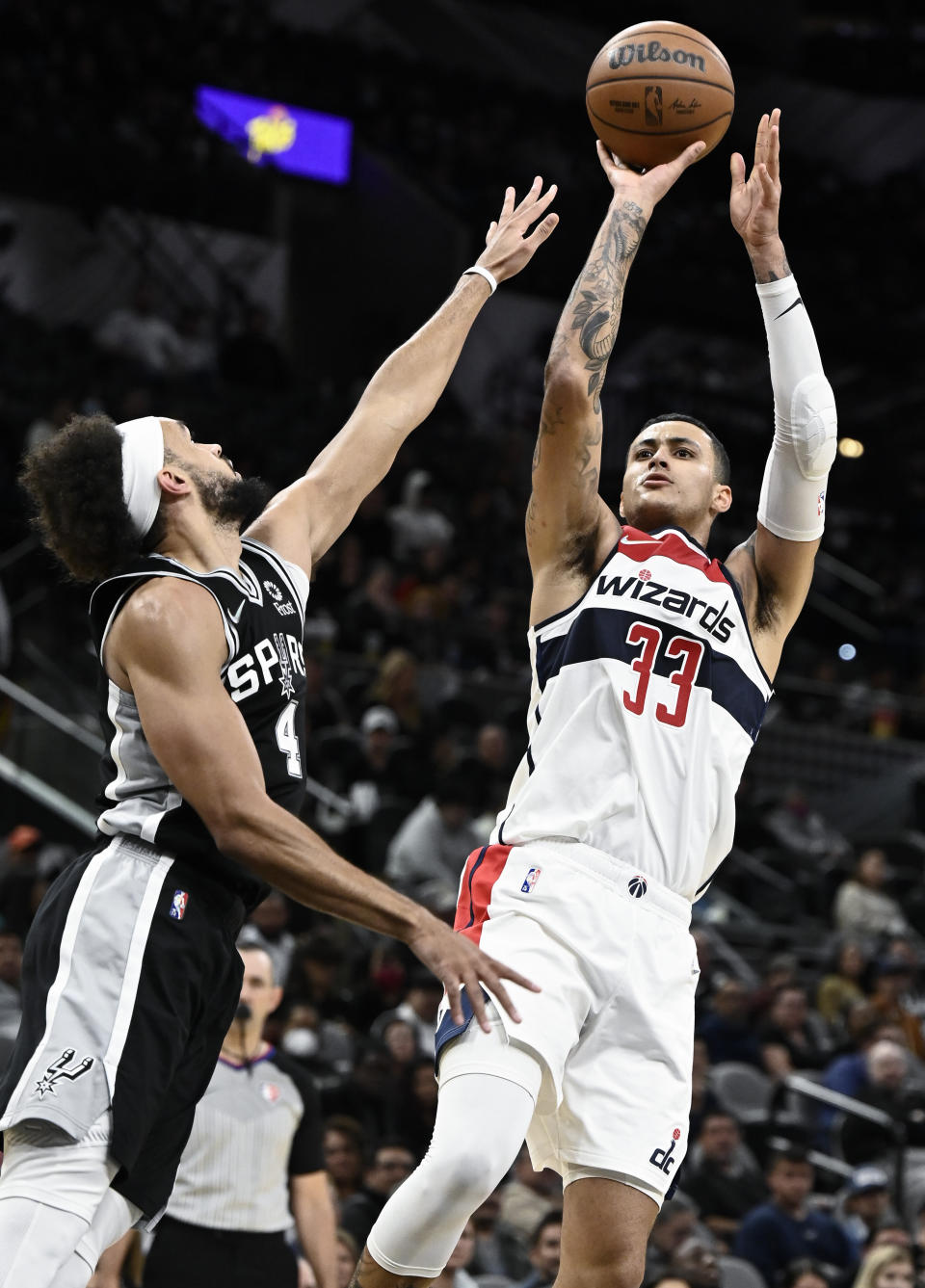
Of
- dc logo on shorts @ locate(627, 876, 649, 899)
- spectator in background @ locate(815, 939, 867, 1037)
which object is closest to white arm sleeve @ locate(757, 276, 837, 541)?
dc logo on shorts @ locate(627, 876, 649, 899)

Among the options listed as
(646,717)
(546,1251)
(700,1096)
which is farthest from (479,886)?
(700,1096)

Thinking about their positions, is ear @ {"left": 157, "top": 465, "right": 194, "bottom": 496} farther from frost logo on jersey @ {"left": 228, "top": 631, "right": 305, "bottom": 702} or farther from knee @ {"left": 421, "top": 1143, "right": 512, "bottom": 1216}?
knee @ {"left": 421, "top": 1143, "right": 512, "bottom": 1216}

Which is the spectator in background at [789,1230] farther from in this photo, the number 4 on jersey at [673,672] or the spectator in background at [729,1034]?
the number 4 on jersey at [673,672]

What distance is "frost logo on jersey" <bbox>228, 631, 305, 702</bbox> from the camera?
3.76m

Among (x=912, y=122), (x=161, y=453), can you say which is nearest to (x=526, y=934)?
(x=161, y=453)

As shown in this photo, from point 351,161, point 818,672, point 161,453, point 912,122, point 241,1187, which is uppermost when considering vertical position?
point 912,122

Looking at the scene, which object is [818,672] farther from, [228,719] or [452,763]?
[228,719]

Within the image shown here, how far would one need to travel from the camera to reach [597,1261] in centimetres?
403

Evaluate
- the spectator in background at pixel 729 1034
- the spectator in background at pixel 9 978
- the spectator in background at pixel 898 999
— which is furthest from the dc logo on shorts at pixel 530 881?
the spectator in background at pixel 898 999

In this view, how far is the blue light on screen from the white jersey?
1753 cm

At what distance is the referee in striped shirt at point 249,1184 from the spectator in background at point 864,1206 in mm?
3780

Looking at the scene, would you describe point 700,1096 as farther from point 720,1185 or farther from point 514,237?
point 514,237

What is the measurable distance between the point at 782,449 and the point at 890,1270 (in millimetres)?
4513

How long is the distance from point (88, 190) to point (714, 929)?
11430 mm
